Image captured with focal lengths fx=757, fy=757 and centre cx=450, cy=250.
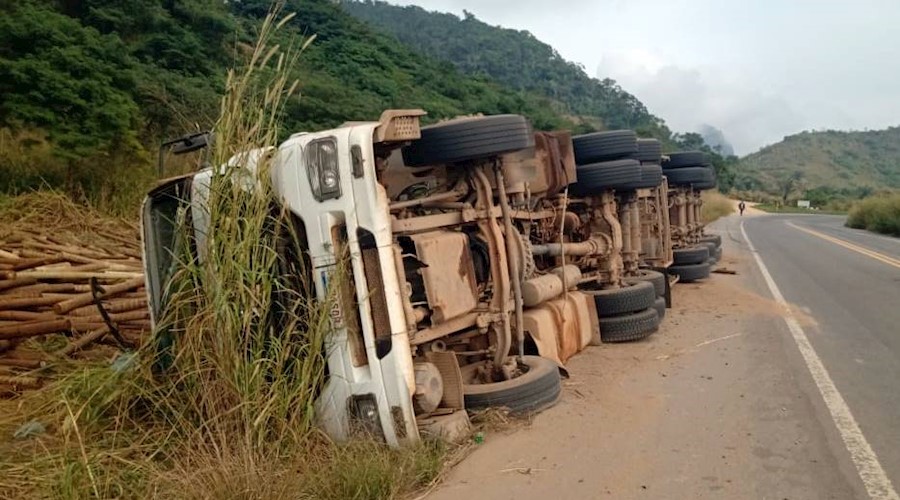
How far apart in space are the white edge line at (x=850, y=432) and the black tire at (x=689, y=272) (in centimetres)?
449

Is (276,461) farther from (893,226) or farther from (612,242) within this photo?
(893,226)

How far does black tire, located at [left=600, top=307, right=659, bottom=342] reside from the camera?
7202mm

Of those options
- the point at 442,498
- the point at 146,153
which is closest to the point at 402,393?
the point at 442,498

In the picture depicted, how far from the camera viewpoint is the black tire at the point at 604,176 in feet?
26.2

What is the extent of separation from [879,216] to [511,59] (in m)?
75.9

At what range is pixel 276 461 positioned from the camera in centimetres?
371

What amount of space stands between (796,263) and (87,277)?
13.8 meters

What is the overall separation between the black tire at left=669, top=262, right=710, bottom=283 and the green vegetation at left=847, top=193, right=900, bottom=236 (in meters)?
19.5

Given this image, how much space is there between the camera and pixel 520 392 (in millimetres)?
4676

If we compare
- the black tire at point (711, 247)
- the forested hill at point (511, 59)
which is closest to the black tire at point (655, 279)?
the black tire at point (711, 247)

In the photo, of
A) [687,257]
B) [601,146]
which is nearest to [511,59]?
[687,257]

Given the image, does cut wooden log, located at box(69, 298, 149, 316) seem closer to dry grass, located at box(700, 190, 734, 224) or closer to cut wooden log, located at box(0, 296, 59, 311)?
cut wooden log, located at box(0, 296, 59, 311)

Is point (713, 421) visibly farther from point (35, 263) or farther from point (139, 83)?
point (139, 83)

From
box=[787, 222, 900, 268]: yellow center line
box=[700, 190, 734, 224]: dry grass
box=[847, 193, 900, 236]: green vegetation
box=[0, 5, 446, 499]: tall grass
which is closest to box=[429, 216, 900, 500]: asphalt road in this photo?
box=[0, 5, 446, 499]: tall grass
